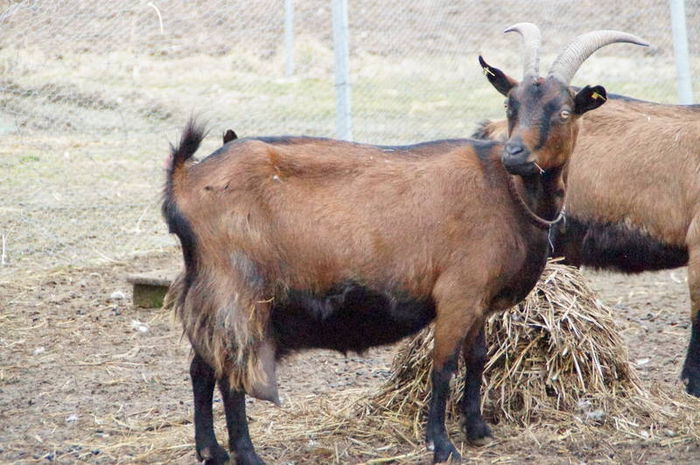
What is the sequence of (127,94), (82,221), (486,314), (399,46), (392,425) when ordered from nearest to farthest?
1. (486,314)
2. (392,425)
3. (82,221)
4. (399,46)
5. (127,94)

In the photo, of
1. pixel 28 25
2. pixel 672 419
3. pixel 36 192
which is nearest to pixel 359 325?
pixel 672 419

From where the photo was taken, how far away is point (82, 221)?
33.2 feet

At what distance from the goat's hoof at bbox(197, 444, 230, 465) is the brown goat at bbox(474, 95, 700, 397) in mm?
2655

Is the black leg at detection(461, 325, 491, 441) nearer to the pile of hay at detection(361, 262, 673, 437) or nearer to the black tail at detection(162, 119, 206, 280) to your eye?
the pile of hay at detection(361, 262, 673, 437)

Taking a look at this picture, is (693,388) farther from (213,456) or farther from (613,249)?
(213,456)

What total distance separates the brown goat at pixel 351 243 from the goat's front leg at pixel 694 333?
1.52 meters

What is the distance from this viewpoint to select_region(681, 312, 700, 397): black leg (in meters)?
6.36

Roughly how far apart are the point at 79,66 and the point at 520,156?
5.86 metres

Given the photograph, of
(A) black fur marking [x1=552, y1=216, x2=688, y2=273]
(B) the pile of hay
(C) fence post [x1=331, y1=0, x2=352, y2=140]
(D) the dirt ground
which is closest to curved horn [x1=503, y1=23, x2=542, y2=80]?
(B) the pile of hay

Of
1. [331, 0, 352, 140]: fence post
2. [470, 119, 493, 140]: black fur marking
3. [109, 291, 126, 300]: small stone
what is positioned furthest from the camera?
[331, 0, 352, 140]: fence post

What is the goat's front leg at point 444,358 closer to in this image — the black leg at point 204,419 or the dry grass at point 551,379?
the dry grass at point 551,379

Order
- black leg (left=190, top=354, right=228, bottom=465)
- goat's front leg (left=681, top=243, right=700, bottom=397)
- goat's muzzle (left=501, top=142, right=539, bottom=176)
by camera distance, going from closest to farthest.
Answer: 1. goat's muzzle (left=501, top=142, right=539, bottom=176)
2. black leg (left=190, top=354, right=228, bottom=465)
3. goat's front leg (left=681, top=243, right=700, bottom=397)

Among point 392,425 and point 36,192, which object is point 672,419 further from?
point 36,192

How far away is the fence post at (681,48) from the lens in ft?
34.4
